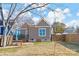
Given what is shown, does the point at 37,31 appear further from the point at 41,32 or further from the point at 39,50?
the point at 39,50

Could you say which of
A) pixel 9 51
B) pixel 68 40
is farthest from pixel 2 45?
pixel 68 40

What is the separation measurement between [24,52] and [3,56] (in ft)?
0.97

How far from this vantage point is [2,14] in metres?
12.8

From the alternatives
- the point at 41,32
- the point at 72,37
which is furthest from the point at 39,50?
the point at 72,37

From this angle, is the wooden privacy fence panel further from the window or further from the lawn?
the window

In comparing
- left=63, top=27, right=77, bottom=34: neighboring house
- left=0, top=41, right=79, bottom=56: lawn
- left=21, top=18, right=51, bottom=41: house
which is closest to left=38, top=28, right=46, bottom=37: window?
left=21, top=18, right=51, bottom=41: house

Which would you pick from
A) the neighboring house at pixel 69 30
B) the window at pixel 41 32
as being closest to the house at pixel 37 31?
the window at pixel 41 32

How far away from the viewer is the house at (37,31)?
12727 millimetres

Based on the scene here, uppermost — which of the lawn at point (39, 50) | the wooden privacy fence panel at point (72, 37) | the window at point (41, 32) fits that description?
the window at point (41, 32)

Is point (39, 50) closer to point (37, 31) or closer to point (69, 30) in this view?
point (37, 31)

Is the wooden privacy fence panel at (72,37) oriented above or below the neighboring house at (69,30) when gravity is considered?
below

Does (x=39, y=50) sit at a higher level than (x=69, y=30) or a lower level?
lower

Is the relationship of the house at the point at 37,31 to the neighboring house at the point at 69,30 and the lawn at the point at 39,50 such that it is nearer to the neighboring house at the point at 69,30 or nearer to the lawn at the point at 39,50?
the lawn at the point at 39,50

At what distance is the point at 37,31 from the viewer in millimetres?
12750
